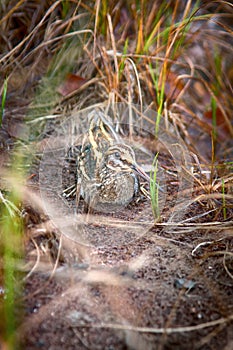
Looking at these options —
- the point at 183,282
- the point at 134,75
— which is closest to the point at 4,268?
the point at 183,282

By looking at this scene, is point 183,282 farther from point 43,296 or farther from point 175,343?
point 43,296

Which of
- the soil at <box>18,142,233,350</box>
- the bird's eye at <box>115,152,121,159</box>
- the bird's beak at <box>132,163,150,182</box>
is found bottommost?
the soil at <box>18,142,233,350</box>

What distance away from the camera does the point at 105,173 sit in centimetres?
156

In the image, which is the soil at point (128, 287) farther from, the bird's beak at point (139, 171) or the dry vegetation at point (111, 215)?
the bird's beak at point (139, 171)

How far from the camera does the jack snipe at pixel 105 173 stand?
1.54 metres

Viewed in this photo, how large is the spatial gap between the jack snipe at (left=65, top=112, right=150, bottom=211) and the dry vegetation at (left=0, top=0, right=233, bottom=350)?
5 cm

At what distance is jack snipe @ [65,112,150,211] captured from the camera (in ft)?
5.06

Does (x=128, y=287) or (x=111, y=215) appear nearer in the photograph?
(x=128, y=287)

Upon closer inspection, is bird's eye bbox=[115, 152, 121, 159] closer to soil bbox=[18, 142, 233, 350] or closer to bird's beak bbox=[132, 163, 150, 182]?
bird's beak bbox=[132, 163, 150, 182]

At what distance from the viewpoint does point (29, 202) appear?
147 cm

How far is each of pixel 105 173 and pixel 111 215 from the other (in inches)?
5.4

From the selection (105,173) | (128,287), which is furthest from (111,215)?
(128,287)

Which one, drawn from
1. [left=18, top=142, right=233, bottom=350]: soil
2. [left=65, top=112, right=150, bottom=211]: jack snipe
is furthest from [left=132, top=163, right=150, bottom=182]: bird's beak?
[left=18, top=142, right=233, bottom=350]: soil

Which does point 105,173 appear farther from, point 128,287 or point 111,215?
point 128,287
